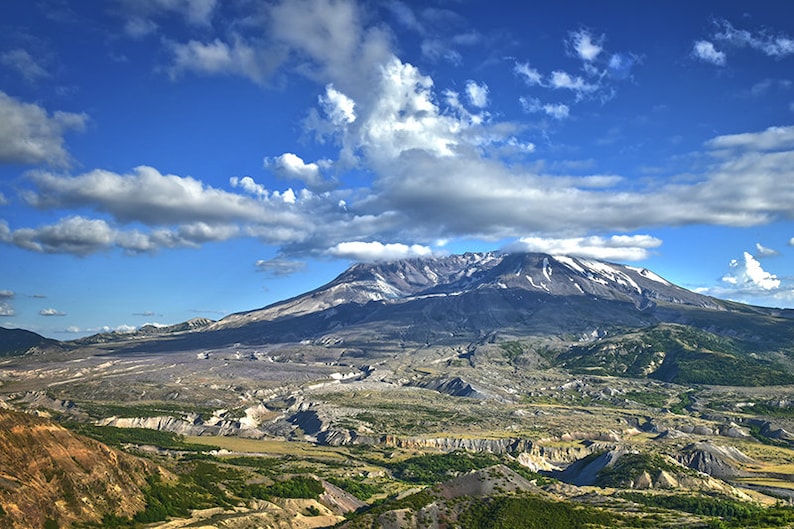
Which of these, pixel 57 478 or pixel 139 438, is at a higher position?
pixel 57 478

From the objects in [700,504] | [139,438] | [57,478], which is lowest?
[700,504]

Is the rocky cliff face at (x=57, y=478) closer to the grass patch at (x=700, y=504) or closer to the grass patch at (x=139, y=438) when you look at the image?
the grass patch at (x=139, y=438)

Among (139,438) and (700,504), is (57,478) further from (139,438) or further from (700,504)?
(139,438)

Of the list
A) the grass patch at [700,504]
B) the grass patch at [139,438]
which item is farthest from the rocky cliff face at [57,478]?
the grass patch at [700,504]

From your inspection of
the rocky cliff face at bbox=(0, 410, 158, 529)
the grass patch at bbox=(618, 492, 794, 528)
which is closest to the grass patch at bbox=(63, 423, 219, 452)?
the rocky cliff face at bbox=(0, 410, 158, 529)

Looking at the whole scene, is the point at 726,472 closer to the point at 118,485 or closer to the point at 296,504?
the point at 296,504

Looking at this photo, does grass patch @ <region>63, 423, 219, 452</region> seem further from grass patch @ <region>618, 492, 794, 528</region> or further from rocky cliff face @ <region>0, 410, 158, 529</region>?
grass patch @ <region>618, 492, 794, 528</region>

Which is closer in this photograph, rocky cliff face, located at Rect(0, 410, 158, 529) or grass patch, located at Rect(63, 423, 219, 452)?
rocky cliff face, located at Rect(0, 410, 158, 529)

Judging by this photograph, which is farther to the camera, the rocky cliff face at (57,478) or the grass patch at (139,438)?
the grass patch at (139,438)

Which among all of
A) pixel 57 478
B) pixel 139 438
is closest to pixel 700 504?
pixel 57 478
